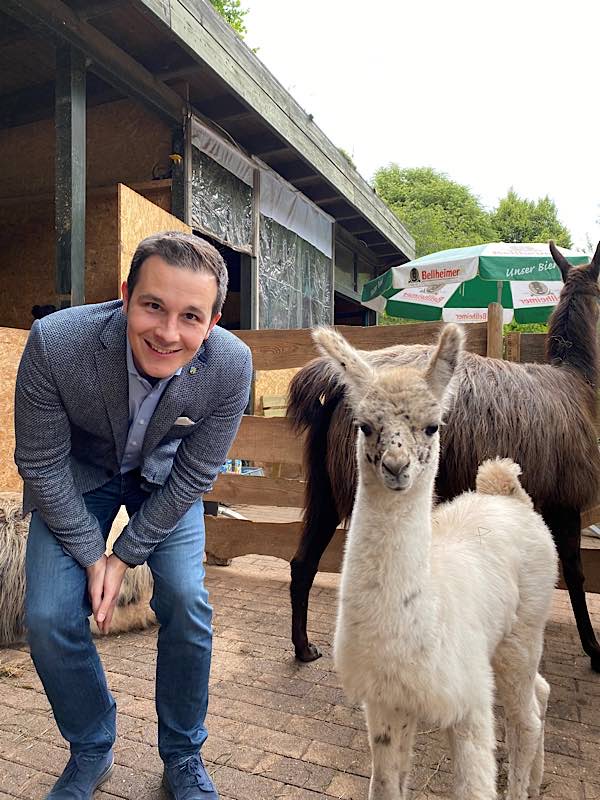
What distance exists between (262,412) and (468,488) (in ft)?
15.0

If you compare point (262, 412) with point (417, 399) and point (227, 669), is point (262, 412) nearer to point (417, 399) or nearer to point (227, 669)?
point (227, 669)

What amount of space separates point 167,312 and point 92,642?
3.87 ft

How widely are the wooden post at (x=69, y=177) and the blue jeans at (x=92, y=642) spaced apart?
9.91ft

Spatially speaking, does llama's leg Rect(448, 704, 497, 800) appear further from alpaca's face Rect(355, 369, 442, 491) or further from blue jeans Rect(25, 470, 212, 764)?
blue jeans Rect(25, 470, 212, 764)

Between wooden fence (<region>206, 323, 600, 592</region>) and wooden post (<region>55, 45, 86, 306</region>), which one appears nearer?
wooden fence (<region>206, 323, 600, 592</region>)

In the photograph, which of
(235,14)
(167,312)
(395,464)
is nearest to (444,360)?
(395,464)

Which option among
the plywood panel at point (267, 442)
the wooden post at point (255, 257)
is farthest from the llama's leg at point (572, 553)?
the wooden post at point (255, 257)

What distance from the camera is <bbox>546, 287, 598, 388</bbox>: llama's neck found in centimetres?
338

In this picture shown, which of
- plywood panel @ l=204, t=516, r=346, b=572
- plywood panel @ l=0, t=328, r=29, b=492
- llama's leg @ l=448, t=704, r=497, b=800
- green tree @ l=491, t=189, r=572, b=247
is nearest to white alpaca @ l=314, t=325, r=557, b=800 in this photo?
llama's leg @ l=448, t=704, r=497, b=800

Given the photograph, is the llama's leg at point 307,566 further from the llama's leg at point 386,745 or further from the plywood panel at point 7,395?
the plywood panel at point 7,395

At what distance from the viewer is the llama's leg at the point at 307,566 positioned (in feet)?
10.4

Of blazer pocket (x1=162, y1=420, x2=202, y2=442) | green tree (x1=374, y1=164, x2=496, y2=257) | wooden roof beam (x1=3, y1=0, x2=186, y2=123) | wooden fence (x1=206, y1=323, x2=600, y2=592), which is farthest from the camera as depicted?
green tree (x1=374, y1=164, x2=496, y2=257)

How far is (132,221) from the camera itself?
197 inches

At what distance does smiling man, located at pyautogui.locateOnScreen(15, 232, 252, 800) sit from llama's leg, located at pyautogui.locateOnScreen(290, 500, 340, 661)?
1106 millimetres
